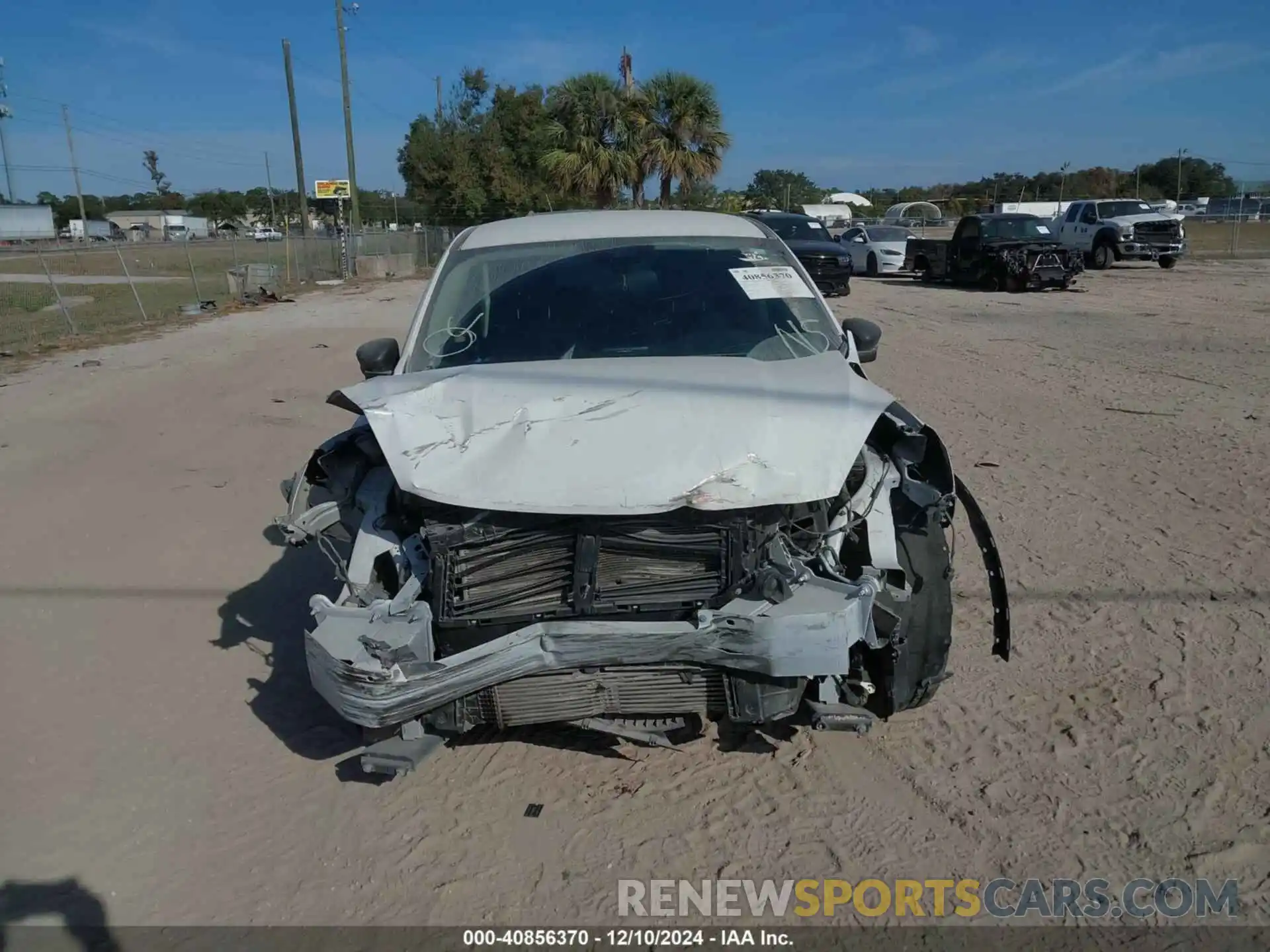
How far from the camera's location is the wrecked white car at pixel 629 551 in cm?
293

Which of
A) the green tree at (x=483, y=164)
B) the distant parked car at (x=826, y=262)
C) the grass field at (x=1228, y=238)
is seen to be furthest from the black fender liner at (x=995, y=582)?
the green tree at (x=483, y=164)

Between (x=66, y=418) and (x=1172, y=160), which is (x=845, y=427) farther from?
(x=1172, y=160)

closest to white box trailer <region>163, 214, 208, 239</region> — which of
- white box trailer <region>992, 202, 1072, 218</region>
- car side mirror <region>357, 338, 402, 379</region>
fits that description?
white box trailer <region>992, 202, 1072, 218</region>

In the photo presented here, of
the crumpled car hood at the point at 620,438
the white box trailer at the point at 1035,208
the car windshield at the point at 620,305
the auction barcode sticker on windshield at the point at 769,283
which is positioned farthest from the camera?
the white box trailer at the point at 1035,208

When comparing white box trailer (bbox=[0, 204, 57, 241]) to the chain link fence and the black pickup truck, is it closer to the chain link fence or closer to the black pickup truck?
the chain link fence

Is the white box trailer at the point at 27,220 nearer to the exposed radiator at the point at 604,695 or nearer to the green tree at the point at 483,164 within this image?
the green tree at the point at 483,164

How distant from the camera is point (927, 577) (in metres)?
3.32

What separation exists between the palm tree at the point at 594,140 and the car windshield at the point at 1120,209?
13.7 metres

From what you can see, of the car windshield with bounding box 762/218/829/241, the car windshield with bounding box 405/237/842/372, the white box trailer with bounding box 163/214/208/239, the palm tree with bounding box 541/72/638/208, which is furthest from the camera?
the white box trailer with bounding box 163/214/208/239

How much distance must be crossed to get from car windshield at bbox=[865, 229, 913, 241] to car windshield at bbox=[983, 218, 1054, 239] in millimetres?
5214

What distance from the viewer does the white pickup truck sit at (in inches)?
996

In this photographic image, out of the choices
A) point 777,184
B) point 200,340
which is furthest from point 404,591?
point 777,184

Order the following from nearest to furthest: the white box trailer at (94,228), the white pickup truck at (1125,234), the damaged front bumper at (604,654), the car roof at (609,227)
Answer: the damaged front bumper at (604,654), the car roof at (609,227), the white pickup truck at (1125,234), the white box trailer at (94,228)

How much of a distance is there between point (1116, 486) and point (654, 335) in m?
3.75
